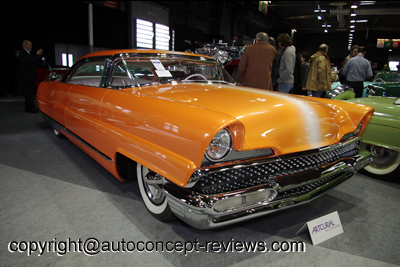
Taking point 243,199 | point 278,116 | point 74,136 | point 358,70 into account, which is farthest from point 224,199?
point 358,70

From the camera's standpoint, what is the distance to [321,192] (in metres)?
1.76

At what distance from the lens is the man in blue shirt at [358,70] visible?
15.9ft

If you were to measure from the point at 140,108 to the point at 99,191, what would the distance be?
102cm

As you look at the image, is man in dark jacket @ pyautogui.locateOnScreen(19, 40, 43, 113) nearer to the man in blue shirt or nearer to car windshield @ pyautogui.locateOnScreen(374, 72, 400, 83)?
the man in blue shirt

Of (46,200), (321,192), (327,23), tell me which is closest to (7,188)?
(46,200)

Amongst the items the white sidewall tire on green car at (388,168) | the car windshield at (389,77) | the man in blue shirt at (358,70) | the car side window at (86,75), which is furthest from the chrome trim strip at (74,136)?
the car windshield at (389,77)

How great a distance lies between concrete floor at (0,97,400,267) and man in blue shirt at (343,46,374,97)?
2.77 metres

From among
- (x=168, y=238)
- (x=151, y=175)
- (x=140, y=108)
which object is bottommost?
(x=168, y=238)

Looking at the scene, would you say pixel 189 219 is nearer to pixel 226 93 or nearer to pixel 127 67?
pixel 226 93

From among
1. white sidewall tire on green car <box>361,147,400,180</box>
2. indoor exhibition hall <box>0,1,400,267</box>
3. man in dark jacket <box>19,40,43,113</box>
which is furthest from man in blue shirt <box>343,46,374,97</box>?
man in dark jacket <box>19,40,43,113</box>

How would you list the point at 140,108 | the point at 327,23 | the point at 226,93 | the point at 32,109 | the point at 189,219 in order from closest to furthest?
Result: 1. the point at 189,219
2. the point at 140,108
3. the point at 226,93
4. the point at 32,109
5. the point at 327,23

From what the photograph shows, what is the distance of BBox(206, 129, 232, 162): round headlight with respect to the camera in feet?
4.52

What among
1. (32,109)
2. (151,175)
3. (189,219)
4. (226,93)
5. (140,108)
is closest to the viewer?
(189,219)

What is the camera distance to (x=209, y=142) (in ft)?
4.15
